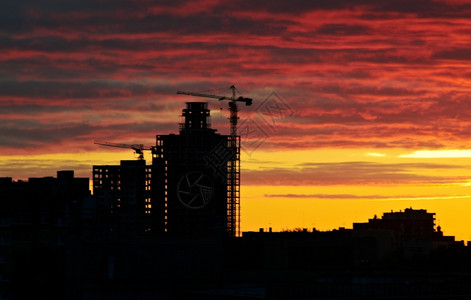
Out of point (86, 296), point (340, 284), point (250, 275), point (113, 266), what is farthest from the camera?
point (250, 275)

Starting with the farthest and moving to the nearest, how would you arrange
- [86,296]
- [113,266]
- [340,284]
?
[113,266] < [86,296] < [340,284]

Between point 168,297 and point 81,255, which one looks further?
point 81,255

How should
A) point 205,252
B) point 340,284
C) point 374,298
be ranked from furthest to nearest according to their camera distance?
point 205,252 → point 340,284 → point 374,298

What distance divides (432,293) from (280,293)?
1435 cm

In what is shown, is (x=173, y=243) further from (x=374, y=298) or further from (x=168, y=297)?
(x=374, y=298)

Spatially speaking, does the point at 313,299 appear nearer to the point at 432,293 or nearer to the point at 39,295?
the point at 432,293

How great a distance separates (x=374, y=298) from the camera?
10656 centimetres

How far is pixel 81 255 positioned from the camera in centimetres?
16962

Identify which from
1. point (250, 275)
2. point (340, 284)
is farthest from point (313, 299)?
point (250, 275)

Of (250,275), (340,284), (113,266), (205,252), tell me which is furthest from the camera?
(250,275)

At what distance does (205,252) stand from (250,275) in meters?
21.6

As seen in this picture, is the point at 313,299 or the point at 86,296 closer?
the point at 313,299

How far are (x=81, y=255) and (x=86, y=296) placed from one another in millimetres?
35616

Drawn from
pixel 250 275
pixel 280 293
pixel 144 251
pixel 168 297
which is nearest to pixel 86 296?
pixel 168 297
